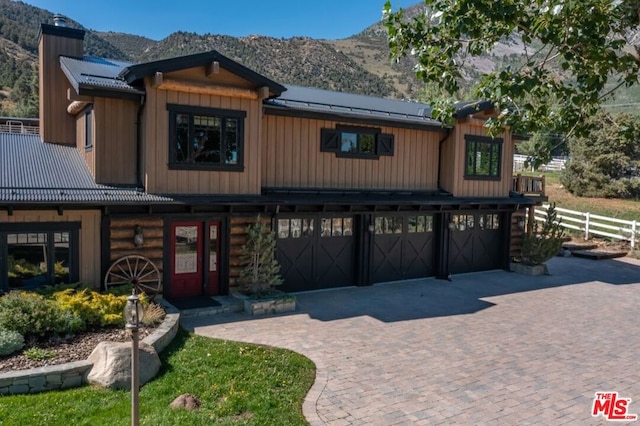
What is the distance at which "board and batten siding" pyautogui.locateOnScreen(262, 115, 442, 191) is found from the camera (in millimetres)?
12664

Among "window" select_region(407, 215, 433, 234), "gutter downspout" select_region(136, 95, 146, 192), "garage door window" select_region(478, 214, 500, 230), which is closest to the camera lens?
"gutter downspout" select_region(136, 95, 146, 192)

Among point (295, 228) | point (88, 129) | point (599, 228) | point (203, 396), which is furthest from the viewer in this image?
point (599, 228)

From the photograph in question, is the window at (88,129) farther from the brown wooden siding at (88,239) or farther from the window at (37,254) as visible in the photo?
the window at (37,254)

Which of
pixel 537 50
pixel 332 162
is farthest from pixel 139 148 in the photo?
pixel 537 50

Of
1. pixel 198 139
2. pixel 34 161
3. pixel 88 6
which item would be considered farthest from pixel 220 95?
pixel 88 6

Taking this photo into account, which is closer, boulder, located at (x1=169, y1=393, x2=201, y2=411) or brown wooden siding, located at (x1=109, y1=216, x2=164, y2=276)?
boulder, located at (x1=169, y1=393, x2=201, y2=411)

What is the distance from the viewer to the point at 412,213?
14.9 metres

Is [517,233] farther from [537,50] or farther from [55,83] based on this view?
[55,83]

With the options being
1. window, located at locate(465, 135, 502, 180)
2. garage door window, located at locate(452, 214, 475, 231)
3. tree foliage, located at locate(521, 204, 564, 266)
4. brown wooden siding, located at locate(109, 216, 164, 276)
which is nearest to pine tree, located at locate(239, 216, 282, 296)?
brown wooden siding, located at locate(109, 216, 164, 276)

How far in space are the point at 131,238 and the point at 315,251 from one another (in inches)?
185

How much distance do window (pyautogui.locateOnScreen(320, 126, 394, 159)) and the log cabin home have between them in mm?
41

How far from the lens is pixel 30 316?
7.91 metres

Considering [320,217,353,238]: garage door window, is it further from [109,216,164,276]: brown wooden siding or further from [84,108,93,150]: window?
[84,108,93,150]: window

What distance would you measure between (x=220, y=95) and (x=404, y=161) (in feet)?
19.7
